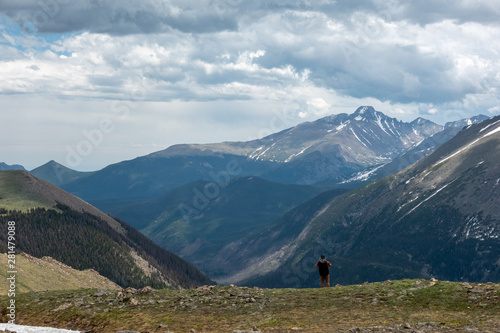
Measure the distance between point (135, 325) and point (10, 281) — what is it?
56.7m

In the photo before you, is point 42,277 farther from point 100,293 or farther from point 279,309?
point 279,309

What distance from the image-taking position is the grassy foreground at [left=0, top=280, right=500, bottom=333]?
134 ft

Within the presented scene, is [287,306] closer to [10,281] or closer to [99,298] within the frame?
[99,298]

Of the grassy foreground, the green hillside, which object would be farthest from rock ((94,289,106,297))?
the green hillside

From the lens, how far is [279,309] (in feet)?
154

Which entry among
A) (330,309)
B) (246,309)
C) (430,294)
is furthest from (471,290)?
(246,309)

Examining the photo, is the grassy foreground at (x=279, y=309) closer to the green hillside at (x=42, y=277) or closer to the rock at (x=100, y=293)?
the rock at (x=100, y=293)

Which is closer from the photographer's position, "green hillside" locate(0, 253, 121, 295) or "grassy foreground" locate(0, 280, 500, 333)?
"grassy foreground" locate(0, 280, 500, 333)

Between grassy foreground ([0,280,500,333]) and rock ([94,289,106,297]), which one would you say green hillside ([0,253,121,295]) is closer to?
rock ([94,289,106,297])

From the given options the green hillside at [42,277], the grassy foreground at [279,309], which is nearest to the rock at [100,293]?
the grassy foreground at [279,309]

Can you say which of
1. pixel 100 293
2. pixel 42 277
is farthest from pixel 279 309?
pixel 42 277

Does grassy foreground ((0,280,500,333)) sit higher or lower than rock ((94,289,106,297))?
lower

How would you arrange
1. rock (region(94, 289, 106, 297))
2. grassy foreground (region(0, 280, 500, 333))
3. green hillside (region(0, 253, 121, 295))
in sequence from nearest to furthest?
grassy foreground (region(0, 280, 500, 333)), rock (region(94, 289, 106, 297)), green hillside (region(0, 253, 121, 295))

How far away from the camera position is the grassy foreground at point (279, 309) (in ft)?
134
